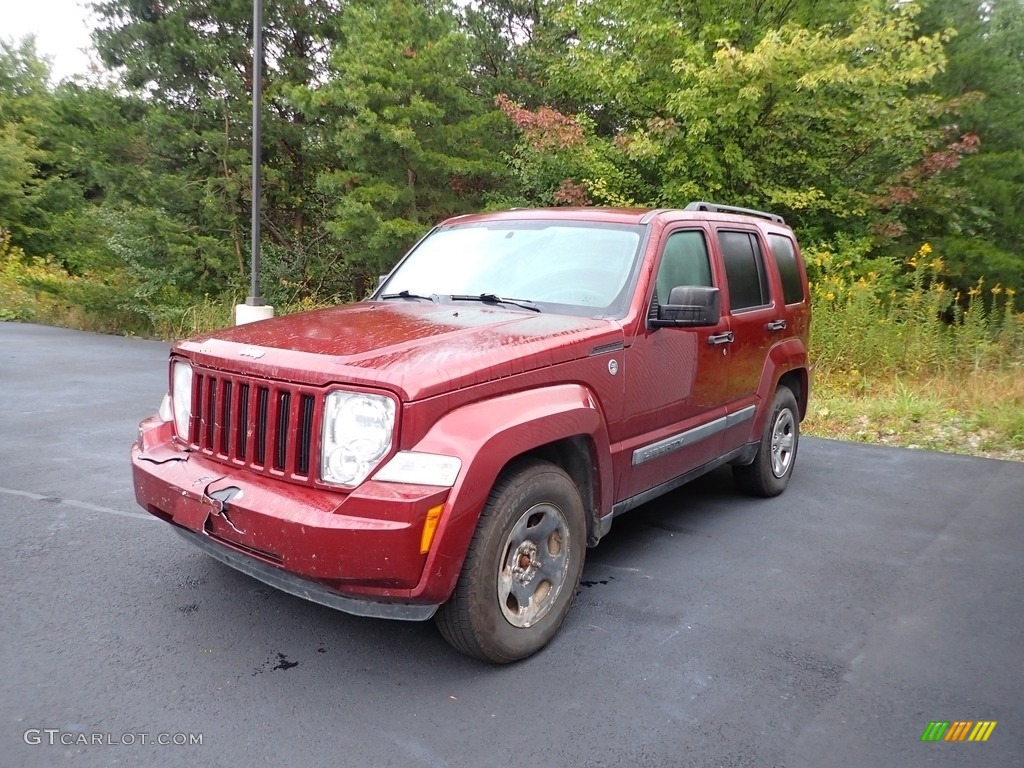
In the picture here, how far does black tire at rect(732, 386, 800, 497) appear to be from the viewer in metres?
5.49

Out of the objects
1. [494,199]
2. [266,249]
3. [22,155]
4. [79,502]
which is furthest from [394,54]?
[22,155]

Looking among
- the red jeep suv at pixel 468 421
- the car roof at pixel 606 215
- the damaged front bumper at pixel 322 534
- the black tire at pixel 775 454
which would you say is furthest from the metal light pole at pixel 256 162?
the damaged front bumper at pixel 322 534

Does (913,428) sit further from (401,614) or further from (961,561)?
(401,614)

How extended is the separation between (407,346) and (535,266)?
4.44 feet

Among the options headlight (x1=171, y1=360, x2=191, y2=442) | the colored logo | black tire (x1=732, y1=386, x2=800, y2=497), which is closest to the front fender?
headlight (x1=171, y1=360, x2=191, y2=442)

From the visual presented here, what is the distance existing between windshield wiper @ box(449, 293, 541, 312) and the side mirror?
659mm

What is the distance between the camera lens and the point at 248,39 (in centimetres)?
1750

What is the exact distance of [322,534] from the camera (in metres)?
2.79

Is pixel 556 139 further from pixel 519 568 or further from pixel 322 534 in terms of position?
pixel 322 534

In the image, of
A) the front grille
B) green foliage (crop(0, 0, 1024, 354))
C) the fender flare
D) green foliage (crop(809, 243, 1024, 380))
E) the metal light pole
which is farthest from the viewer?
green foliage (crop(0, 0, 1024, 354))

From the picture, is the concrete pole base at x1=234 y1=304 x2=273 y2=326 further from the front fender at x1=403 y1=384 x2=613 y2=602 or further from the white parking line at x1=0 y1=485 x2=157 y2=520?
the front fender at x1=403 y1=384 x2=613 y2=602

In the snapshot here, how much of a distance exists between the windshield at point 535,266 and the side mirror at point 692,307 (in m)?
0.24

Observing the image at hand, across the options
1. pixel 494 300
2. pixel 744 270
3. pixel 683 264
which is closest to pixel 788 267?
pixel 744 270

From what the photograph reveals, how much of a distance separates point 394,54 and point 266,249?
5.56 metres
